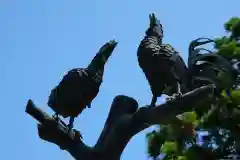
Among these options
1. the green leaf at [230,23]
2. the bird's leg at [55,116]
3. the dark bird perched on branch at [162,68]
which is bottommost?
the bird's leg at [55,116]

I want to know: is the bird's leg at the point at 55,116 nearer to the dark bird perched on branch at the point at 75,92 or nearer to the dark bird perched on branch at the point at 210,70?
the dark bird perched on branch at the point at 75,92

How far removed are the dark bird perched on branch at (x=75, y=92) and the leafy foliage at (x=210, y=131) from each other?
913 mm

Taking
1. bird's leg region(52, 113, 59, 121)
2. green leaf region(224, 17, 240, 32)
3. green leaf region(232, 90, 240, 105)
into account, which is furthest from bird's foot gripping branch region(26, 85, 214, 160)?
green leaf region(224, 17, 240, 32)

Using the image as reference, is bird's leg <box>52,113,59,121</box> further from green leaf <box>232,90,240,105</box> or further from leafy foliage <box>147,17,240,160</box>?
green leaf <box>232,90,240,105</box>

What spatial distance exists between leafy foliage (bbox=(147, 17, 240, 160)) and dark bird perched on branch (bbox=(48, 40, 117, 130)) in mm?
913

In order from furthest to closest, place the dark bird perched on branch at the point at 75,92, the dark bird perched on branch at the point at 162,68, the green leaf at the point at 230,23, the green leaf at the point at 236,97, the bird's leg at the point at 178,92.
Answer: the green leaf at the point at 230,23 < the dark bird perched on branch at the point at 75,92 < the dark bird perched on branch at the point at 162,68 < the green leaf at the point at 236,97 < the bird's leg at the point at 178,92

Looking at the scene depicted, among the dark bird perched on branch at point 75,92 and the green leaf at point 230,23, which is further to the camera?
the green leaf at point 230,23

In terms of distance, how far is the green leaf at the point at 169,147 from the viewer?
219 inches

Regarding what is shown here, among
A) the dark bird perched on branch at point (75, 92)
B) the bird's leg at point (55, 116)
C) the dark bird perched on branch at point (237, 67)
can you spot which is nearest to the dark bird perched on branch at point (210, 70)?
the dark bird perched on branch at point (237, 67)

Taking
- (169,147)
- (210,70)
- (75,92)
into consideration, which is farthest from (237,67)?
(75,92)

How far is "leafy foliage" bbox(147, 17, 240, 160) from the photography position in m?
5.27

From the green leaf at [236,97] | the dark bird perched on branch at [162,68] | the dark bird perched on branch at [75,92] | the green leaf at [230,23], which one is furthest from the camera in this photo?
the green leaf at [230,23]

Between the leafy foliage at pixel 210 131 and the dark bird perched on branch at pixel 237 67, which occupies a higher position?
the dark bird perched on branch at pixel 237 67

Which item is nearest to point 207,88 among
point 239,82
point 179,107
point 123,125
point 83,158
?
point 179,107
